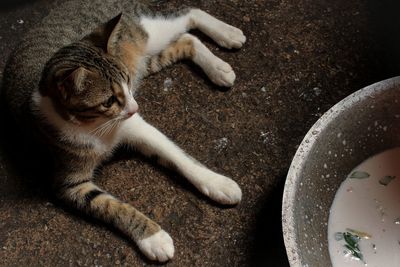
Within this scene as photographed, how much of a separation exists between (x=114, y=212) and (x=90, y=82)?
0.44 m

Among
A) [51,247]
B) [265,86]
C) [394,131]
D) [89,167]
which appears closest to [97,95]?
[89,167]

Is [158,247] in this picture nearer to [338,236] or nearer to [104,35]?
[338,236]

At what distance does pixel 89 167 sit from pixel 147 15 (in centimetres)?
61

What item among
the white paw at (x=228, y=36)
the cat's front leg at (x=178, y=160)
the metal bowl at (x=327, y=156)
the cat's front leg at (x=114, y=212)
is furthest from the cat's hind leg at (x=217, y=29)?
the cat's front leg at (x=114, y=212)

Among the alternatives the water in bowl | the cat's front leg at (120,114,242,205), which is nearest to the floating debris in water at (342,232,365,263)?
the water in bowl

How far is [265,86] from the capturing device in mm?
1958

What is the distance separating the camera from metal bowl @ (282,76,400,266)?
4.62 feet

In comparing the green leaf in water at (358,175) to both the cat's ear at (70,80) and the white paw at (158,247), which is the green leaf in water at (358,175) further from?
the cat's ear at (70,80)

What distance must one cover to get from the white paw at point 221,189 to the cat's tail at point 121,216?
0.19m

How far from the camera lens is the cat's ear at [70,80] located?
132cm

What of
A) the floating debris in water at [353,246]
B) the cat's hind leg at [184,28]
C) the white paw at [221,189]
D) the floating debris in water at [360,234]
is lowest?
the white paw at [221,189]

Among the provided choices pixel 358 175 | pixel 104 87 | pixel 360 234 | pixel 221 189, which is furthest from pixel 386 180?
pixel 104 87

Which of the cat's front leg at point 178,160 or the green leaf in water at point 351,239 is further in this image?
the cat's front leg at point 178,160

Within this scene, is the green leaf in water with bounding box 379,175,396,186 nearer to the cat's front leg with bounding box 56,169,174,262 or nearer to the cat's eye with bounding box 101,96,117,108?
the cat's front leg with bounding box 56,169,174,262
